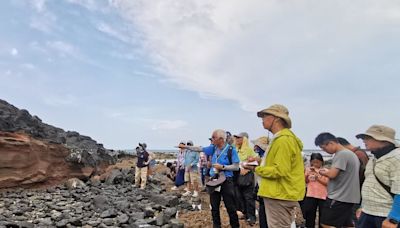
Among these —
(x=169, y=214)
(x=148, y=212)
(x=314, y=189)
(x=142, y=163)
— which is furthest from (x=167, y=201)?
(x=314, y=189)

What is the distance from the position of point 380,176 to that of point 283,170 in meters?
1.04

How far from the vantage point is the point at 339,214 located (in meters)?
5.25

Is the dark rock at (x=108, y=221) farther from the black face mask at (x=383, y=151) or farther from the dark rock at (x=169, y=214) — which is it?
the black face mask at (x=383, y=151)

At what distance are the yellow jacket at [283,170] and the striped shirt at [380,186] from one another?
76 centimetres

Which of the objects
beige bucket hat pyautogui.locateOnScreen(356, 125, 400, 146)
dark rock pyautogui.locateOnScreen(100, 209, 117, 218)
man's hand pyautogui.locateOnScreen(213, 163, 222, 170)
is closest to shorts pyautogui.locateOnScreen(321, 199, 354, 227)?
beige bucket hat pyautogui.locateOnScreen(356, 125, 400, 146)

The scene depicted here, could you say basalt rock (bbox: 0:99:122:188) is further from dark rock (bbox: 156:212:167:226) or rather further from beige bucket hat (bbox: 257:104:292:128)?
beige bucket hat (bbox: 257:104:292:128)

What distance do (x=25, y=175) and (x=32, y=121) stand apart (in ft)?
9.71

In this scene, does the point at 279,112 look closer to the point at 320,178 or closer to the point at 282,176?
the point at 282,176

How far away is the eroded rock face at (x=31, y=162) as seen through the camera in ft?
41.4

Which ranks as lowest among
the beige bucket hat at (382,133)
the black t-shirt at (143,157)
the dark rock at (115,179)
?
the dark rock at (115,179)

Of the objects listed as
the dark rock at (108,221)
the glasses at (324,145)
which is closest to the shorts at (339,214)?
the glasses at (324,145)

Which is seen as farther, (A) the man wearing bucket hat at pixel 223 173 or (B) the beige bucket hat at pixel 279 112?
(A) the man wearing bucket hat at pixel 223 173

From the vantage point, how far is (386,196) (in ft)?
12.8

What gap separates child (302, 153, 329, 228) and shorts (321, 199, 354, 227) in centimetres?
85
